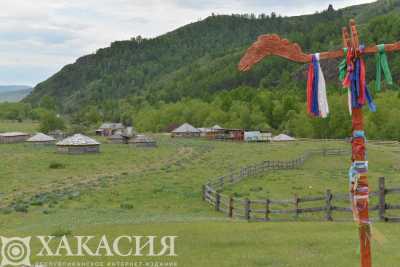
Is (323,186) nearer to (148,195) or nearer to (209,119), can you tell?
(148,195)

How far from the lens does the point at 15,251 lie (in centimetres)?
1272

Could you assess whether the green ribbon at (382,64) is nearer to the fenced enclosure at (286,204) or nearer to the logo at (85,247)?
the logo at (85,247)

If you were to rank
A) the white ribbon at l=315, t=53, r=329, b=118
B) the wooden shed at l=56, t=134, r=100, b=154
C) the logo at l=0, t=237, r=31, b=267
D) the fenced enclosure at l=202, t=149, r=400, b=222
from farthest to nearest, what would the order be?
the wooden shed at l=56, t=134, r=100, b=154 → the fenced enclosure at l=202, t=149, r=400, b=222 → the logo at l=0, t=237, r=31, b=267 → the white ribbon at l=315, t=53, r=329, b=118

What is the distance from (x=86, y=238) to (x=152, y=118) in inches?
4735

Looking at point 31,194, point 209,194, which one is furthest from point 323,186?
point 31,194

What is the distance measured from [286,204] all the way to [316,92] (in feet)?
47.3

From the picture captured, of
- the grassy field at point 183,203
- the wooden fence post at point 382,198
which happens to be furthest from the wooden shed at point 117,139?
the wooden fence post at point 382,198

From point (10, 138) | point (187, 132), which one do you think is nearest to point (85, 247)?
point (10, 138)

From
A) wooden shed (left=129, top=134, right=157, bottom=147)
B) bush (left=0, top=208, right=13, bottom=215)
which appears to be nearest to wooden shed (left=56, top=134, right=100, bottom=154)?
wooden shed (left=129, top=134, right=157, bottom=147)

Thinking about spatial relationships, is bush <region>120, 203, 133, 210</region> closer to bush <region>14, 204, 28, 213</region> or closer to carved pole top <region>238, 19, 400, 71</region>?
bush <region>14, 204, 28, 213</region>

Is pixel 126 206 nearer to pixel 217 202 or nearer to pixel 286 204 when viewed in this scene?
pixel 217 202

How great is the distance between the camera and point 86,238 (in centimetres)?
1390

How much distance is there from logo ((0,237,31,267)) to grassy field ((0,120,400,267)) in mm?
470

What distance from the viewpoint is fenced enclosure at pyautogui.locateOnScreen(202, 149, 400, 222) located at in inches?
569
